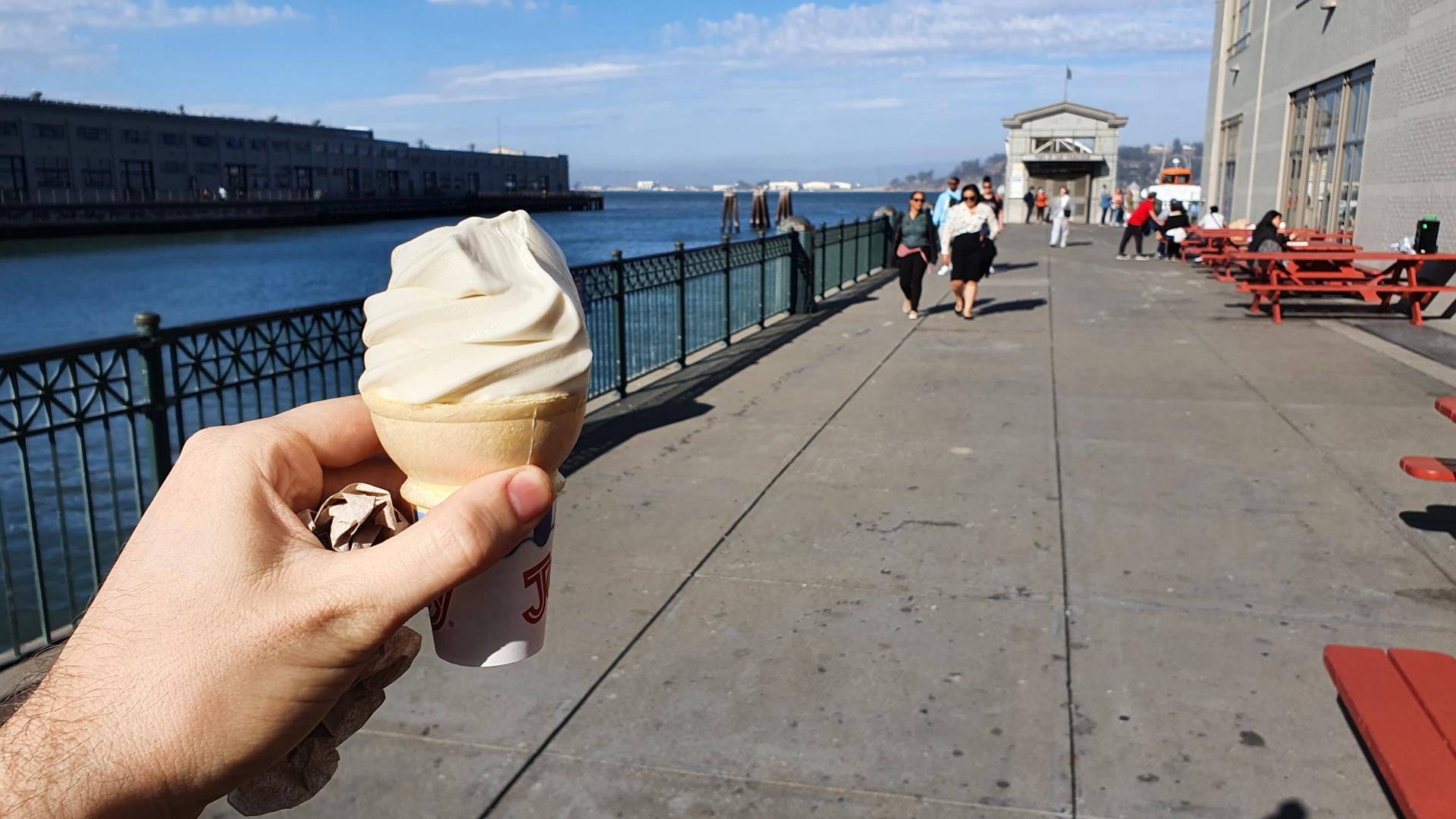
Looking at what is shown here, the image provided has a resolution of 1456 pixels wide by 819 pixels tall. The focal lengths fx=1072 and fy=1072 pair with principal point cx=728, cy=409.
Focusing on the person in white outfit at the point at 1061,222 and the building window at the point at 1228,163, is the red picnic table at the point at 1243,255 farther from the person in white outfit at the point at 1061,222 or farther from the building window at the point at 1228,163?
the building window at the point at 1228,163

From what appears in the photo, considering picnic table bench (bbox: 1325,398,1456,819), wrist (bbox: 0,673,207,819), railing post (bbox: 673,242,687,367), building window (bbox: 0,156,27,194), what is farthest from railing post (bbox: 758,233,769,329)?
building window (bbox: 0,156,27,194)

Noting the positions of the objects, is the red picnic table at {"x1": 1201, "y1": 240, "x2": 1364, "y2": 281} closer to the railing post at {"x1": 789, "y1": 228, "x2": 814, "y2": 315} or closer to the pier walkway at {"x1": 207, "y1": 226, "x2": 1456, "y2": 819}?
the pier walkway at {"x1": 207, "y1": 226, "x2": 1456, "y2": 819}

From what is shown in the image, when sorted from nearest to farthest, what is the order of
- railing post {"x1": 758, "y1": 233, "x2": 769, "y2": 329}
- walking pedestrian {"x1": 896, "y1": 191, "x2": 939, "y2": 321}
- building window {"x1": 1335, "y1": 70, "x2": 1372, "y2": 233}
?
railing post {"x1": 758, "y1": 233, "x2": 769, "y2": 329} → walking pedestrian {"x1": 896, "y1": 191, "x2": 939, "y2": 321} → building window {"x1": 1335, "y1": 70, "x2": 1372, "y2": 233}

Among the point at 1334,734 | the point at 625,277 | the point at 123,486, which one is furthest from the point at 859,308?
the point at 1334,734

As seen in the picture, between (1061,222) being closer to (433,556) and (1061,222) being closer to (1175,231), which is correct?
(1175,231)

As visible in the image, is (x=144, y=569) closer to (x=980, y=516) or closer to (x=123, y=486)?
(x=980, y=516)

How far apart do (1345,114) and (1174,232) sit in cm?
584

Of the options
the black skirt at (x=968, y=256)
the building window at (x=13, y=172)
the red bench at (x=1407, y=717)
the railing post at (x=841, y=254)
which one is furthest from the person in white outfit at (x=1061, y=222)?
the building window at (x=13, y=172)

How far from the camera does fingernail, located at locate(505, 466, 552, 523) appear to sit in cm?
153

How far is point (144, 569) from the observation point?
1.45m

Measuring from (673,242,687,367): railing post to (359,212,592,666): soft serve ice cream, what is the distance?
8.98 meters

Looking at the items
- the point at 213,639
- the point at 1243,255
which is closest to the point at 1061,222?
the point at 1243,255

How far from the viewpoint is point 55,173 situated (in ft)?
243

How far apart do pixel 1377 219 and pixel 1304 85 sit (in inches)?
235
